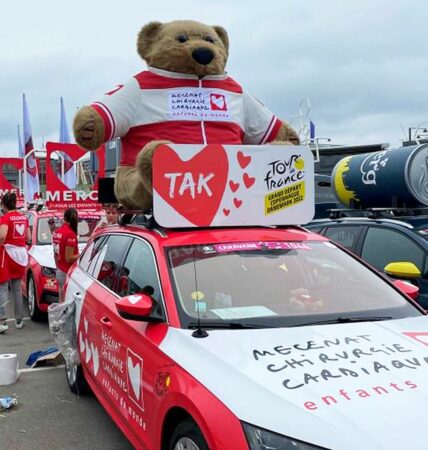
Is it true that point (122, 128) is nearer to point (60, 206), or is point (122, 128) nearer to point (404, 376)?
point (404, 376)

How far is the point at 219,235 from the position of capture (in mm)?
3719

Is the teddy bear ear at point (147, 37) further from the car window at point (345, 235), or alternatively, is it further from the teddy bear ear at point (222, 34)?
the car window at point (345, 235)

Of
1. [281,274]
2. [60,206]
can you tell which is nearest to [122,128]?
[281,274]

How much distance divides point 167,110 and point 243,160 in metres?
1.20

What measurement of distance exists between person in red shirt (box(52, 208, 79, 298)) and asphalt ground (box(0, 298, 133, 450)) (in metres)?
1.64

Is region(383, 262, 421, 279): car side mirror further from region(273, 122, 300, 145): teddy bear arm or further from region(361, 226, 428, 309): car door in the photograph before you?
region(273, 122, 300, 145): teddy bear arm

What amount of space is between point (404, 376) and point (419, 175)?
4.53m

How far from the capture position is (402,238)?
5.63m

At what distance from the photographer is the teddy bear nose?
16.1 ft

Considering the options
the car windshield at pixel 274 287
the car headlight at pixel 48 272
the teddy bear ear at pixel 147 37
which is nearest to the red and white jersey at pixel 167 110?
the teddy bear ear at pixel 147 37

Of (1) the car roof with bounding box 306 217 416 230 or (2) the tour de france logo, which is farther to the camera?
(1) the car roof with bounding box 306 217 416 230

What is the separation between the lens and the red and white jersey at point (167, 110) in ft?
16.1

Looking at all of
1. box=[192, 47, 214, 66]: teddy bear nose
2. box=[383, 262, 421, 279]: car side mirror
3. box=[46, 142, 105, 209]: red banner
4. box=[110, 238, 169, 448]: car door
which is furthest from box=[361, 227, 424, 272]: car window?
box=[46, 142, 105, 209]: red banner

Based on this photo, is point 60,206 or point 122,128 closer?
point 122,128
